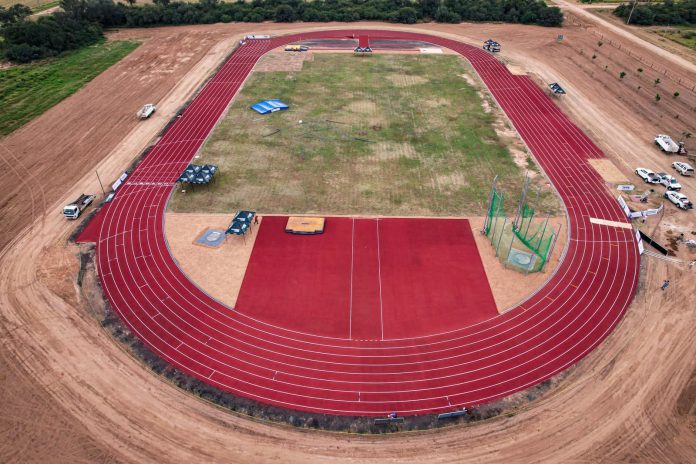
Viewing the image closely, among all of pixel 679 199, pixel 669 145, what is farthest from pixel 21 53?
pixel 669 145

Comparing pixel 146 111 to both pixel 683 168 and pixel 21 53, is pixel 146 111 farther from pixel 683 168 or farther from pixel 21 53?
pixel 683 168

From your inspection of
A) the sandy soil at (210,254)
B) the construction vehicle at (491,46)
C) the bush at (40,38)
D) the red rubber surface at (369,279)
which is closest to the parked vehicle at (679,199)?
the red rubber surface at (369,279)

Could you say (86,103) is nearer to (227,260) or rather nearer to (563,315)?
(227,260)

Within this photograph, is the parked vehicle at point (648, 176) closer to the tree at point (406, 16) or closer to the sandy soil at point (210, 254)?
the sandy soil at point (210, 254)

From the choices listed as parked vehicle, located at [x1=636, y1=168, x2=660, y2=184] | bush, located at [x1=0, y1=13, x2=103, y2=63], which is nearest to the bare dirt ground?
parked vehicle, located at [x1=636, y1=168, x2=660, y2=184]

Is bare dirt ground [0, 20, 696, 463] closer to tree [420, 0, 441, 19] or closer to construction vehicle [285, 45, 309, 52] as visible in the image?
construction vehicle [285, 45, 309, 52]

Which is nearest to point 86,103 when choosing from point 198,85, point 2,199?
point 198,85
